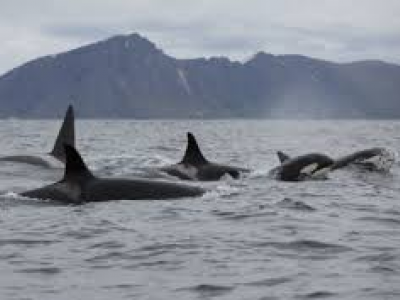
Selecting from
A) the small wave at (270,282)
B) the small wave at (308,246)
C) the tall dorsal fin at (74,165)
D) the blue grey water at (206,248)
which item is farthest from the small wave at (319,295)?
the tall dorsal fin at (74,165)

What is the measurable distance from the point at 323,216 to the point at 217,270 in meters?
5.45

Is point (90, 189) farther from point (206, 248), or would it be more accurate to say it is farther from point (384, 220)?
point (384, 220)

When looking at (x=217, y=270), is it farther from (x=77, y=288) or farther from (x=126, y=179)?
(x=126, y=179)

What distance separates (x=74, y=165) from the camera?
16.5 metres

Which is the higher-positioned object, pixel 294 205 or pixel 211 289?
pixel 294 205

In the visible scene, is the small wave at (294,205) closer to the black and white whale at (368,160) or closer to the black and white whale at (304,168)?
the black and white whale at (304,168)

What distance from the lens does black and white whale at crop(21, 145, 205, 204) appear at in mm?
16672

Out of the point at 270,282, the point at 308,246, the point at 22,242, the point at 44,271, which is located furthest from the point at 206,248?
the point at 22,242

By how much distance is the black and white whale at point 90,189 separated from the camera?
54.7ft

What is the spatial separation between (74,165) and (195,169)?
25.3 feet

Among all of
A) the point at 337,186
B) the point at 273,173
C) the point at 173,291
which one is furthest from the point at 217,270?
the point at 273,173

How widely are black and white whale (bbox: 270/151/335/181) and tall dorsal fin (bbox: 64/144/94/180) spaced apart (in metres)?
8.17

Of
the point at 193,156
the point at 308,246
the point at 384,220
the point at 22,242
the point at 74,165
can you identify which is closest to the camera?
the point at 308,246

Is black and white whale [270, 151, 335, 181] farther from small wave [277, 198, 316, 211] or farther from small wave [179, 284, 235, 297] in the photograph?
small wave [179, 284, 235, 297]
